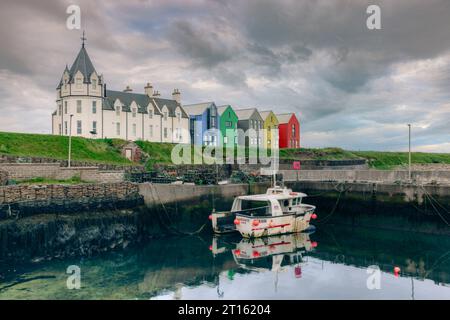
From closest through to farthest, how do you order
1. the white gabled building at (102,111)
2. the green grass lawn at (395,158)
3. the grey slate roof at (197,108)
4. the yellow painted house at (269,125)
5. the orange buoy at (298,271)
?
1. the orange buoy at (298,271)
2. the white gabled building at (102,111)
3. the grey slate roof at (197,108)
4. the green grass lawn at (395,158)
5. the yellow painted house at (269,125)

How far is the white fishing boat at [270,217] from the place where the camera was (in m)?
25.9

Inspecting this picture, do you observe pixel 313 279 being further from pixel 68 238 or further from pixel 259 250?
pixel 68 238

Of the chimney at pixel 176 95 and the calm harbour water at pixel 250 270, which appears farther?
the chimney at pixel 176 95

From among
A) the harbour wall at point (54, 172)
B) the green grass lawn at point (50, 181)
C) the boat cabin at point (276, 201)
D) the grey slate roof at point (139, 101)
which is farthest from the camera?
the grey slate roof at point (139, 101)

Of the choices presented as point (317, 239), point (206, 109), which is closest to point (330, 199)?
point (317, 239)

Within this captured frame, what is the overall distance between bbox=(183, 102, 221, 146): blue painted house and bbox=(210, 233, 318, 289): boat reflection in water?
32.8 m

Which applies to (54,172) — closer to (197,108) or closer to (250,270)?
(250,270)

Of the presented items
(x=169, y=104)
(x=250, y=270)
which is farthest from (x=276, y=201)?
(x=169, y=104)

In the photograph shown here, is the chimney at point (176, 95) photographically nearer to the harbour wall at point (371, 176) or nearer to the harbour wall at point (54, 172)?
the harbour wall at point (371, 176)

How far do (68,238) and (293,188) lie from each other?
20064 mm

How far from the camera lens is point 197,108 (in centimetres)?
6000

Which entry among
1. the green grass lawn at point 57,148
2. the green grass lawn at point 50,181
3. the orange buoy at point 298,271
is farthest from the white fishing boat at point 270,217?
the green grass lawn at point 57,148

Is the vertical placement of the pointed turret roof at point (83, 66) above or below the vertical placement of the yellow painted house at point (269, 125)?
above

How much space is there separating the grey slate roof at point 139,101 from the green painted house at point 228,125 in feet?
24.1
